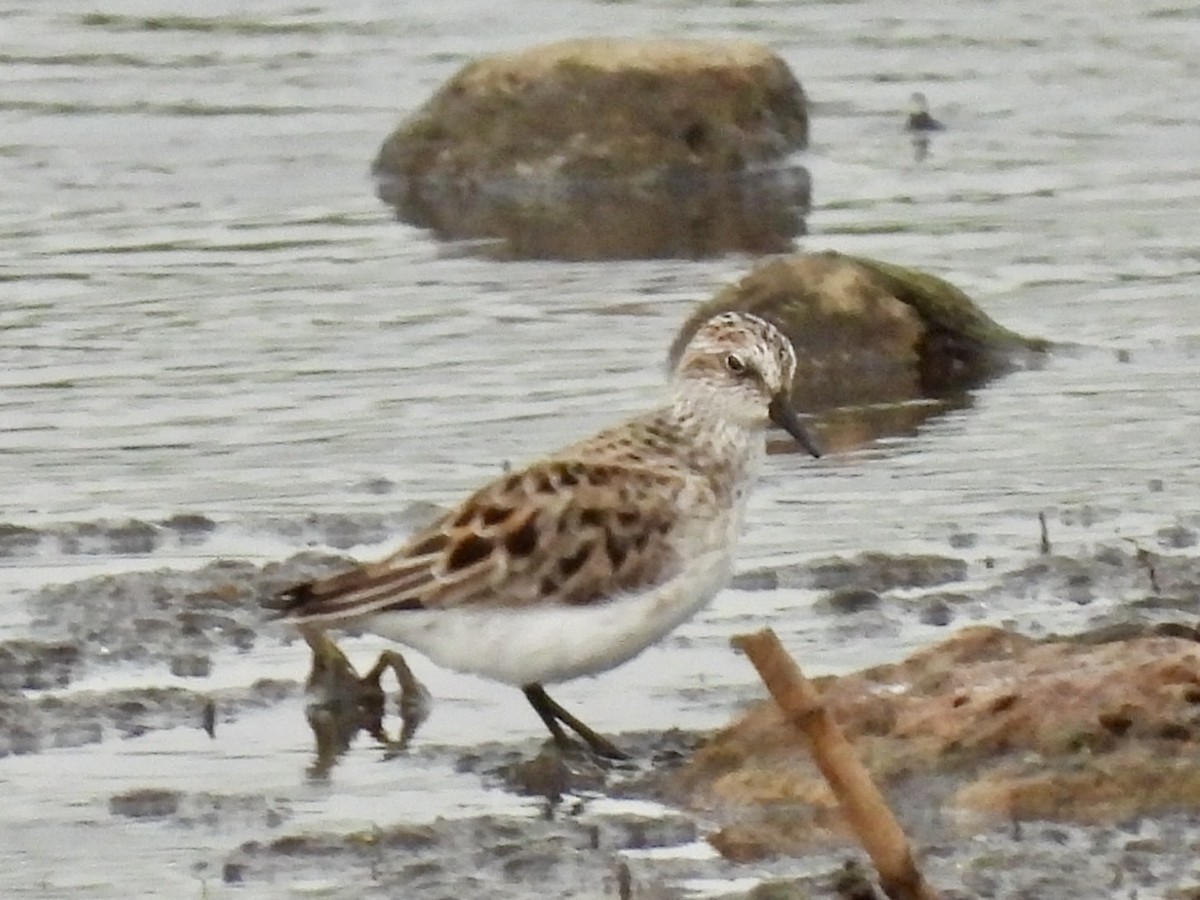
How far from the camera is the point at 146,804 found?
22.8 ft

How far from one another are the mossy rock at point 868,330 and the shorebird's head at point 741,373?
367cm

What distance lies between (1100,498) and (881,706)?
3.11 metres

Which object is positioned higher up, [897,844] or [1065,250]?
[897,844]

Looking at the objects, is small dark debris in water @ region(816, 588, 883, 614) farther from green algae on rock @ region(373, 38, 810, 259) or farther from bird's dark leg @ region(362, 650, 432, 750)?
green algae on rock @ region(373, 38, 810, 259)

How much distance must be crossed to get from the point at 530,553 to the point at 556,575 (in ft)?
0.26

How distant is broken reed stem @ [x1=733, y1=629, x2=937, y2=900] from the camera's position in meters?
4.86

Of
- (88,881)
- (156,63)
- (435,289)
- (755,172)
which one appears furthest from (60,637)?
(156,63)

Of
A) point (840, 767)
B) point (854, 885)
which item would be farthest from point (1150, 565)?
point (840, 767)

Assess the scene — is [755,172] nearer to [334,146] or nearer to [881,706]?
[334,146]

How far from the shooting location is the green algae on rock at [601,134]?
16641 mm

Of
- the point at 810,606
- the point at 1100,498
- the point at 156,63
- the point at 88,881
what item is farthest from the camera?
the point at 156,63

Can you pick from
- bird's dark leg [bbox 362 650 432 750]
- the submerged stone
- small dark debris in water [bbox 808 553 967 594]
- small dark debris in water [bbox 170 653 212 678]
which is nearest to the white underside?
bird's dark leg [bbox 362 650 432 750]

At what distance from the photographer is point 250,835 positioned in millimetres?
6770

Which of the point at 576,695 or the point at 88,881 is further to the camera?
the point at 576,695
